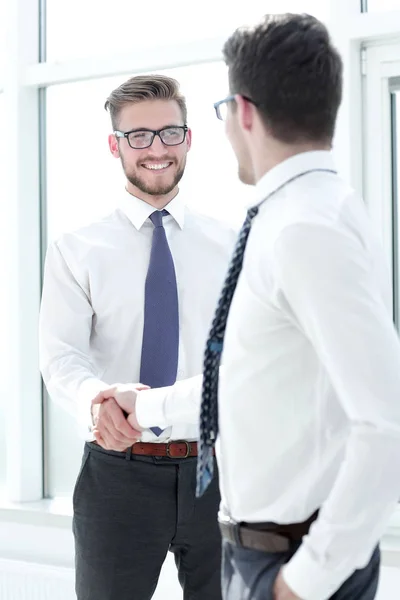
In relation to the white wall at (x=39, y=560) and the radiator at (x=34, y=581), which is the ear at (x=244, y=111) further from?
the radiator at (x=34, y=581)

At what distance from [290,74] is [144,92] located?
123cm

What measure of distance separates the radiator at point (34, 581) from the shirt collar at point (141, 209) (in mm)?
1539

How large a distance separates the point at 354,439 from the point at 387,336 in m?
0.15

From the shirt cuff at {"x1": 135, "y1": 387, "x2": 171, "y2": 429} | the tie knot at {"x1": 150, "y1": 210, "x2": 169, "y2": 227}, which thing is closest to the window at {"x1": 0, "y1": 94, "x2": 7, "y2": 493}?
the tie knot at {"x1": 150, "y1": 210, "x2": 169, "y2": 227}

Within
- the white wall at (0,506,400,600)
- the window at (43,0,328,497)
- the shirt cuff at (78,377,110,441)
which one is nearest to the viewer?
the shirt cuff at (78,377,110,441)

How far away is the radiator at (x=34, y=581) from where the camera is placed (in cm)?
342

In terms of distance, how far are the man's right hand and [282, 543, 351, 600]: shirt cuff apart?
843 mm

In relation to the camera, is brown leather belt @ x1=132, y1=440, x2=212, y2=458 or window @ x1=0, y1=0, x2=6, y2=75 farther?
window @ x1=0, y1=0, x2=6, y2=75

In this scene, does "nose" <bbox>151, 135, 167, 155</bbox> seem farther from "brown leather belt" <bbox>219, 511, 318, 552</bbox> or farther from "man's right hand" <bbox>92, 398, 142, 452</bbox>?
"brown leather belt" <bbox>219, 511, 318, 552</bbox>

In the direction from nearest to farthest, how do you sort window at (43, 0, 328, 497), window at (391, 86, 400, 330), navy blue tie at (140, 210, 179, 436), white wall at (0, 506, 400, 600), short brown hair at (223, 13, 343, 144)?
short brown hair at (223, 13, 343, 144), navy blue tie at (140, 210, 179, 436), window at (391, 86, 400, 330), white wall at (0, 506, 400, 600), window at (43, 0, 328, 497)

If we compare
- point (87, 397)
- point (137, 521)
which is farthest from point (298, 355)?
point (137, 521)

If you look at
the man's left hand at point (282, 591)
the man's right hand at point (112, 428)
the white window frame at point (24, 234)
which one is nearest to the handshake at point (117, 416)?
the man's right hand at point (112, 428)

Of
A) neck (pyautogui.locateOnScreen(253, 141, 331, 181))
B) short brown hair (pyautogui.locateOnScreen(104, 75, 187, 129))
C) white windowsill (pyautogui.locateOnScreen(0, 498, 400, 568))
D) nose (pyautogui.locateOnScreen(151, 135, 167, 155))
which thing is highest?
short brown hair (pyautogui.locateOnScreen(104, 75, 187, 129))

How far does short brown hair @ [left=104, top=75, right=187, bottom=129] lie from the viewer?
8.26ft
